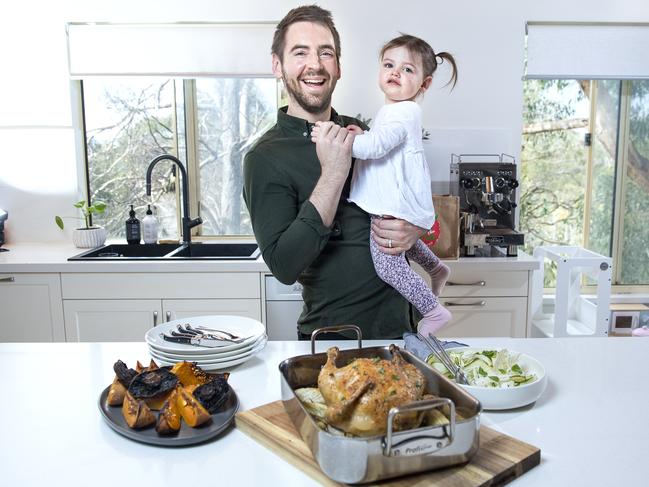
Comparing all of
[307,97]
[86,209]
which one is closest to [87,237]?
[86,209]

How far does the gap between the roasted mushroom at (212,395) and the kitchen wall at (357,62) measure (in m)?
2.35

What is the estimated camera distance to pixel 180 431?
0.99m

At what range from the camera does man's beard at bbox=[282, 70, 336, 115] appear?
1618 mm

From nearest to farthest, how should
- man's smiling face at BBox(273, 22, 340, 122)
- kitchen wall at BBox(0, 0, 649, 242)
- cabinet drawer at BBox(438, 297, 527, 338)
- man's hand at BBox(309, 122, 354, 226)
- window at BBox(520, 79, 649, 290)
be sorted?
1. man's hand at BBox(309, 122, 354, 226)
2. man's smiling face at BBox(273, 22, 340, 122)
3. cabinet drawer at BBox(438, 297, 527, 338)
4. kitchen wall at BBox(0, 0, 649, 242)
5. window at BBox(520, 79, 649, 290)

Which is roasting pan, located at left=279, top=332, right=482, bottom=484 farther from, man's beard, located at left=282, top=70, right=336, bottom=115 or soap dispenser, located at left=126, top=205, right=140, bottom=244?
soap dispenser, located at left=126, top=205, right=140, bottom=244

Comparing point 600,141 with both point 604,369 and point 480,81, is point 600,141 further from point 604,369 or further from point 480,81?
point 604,369

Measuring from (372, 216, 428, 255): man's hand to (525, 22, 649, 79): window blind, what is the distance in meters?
1.98

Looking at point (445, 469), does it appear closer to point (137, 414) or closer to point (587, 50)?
point (137, 414)

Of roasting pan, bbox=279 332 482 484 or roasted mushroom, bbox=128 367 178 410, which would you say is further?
roasted mushroom, bbox=128 367 178 410

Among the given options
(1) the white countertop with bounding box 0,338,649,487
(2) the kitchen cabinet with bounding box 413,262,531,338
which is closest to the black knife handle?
(1) the white countertop with bounding box 0,338,649,487

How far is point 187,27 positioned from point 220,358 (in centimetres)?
240

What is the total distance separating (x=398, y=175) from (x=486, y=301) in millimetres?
1419

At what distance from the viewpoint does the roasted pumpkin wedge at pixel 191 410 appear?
998mm

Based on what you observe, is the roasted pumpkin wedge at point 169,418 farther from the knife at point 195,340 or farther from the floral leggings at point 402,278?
the floral leggings at point 402,278
